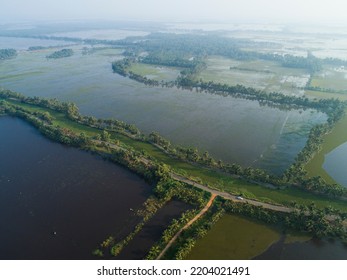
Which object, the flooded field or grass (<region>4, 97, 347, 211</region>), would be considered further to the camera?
grass (<region>4, 97, 347, 211</region>)

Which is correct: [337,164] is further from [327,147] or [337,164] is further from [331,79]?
[331,79]

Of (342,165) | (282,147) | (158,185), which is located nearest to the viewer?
(158,185)

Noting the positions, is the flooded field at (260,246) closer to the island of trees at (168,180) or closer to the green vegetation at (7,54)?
the island of trees at (168,180)

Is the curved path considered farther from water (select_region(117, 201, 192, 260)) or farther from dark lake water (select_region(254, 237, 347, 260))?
dark lake water (select_region(254, 237, 347, 260))

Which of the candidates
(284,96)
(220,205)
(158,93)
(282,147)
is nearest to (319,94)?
(284,96)

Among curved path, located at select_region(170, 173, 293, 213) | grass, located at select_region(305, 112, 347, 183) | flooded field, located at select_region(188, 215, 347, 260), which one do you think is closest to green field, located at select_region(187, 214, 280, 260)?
flooded field, located at select_region(188, 215, 347, 260)

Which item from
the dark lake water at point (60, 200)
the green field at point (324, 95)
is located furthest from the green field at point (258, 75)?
the dark lake water at point (60, 200)

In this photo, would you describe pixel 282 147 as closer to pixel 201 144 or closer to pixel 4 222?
pixel 201 144
